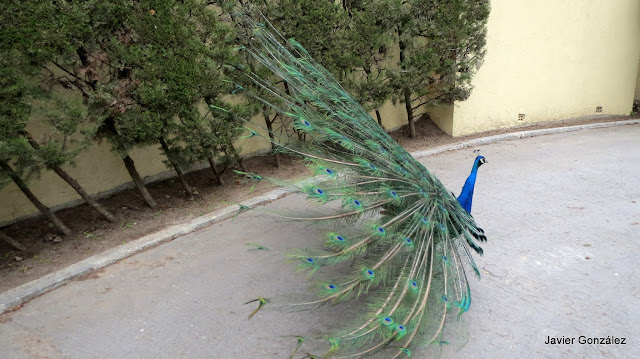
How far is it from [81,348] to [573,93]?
11.0 m

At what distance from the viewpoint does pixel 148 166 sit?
607 cm

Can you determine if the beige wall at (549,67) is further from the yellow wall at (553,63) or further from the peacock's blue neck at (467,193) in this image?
the peacock's blue neck at (467,193)

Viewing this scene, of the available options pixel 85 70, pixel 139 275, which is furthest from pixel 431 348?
pixel 85 70

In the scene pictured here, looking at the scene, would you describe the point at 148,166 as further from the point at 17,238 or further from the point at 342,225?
the point at 342,225

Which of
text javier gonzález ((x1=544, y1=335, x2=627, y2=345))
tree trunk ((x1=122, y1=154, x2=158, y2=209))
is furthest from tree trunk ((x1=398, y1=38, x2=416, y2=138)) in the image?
text javier gonzález ((x1=544, y1=335, x2=627, y2=345))

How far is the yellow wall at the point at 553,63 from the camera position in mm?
8617

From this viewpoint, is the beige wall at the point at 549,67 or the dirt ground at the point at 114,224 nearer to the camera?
the dirt ground at the point at 114,224

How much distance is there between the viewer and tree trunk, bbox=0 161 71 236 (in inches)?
156

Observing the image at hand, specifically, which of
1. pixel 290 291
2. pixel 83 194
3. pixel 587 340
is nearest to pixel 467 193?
pixel 587 340

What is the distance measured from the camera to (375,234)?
2801 mm

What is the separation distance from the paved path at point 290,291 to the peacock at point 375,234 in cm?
42

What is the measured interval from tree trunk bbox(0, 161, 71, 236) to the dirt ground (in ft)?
0.49

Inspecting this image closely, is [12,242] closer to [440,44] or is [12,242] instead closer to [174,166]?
[174,166]

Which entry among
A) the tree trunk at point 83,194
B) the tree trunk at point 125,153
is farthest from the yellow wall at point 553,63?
the tree trunk at point 83,194
